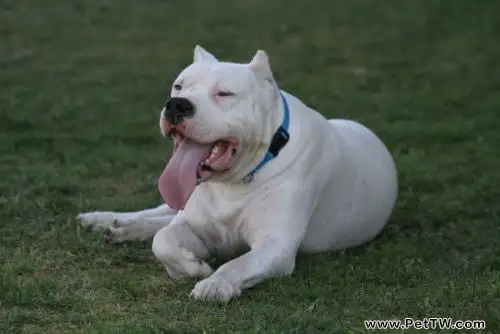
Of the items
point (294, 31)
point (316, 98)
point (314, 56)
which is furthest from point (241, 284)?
point (294, 31)

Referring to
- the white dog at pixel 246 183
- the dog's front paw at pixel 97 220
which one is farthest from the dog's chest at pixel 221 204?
the dog's front paw at pixel 97 220

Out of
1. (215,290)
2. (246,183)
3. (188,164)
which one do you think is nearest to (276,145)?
(246,183)

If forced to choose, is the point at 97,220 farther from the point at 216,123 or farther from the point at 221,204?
the point at 216,123

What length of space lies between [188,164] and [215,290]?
68 centimetres

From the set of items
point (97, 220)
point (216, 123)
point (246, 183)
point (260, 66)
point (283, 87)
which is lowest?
point (283, 87)

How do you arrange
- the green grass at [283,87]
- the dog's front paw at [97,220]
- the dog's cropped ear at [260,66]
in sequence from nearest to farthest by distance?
1. the green grass at [283,87]
2. the dog's cropped ear at [260,66]
3. the dog's front paw at [97,220]

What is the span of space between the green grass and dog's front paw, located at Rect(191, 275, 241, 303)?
0.06 metres

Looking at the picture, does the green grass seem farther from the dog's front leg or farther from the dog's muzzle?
the dog's muzzle

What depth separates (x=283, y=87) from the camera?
1203 centimetres

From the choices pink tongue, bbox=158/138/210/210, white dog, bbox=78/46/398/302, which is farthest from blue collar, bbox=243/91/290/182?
pink tongue, bbox=158/138/210/210

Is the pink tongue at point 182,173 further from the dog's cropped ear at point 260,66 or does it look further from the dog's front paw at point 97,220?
Result: the dog's front paw at point 97,220

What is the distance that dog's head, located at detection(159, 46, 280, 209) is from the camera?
18.7 feet

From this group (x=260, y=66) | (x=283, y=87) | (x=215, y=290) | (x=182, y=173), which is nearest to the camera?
(x=215, y=290)

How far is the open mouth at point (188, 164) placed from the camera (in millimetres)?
5770
